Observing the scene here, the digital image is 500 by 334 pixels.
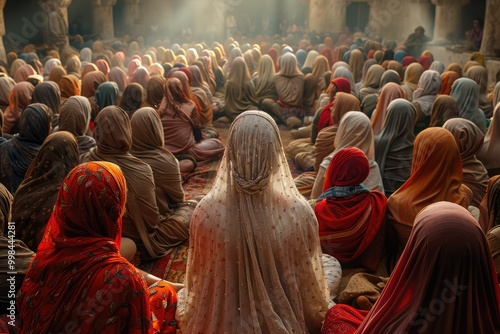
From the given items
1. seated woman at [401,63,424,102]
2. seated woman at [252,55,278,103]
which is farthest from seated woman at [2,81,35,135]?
seated woman at [401,63,424,102]

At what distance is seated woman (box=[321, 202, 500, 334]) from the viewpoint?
1863mm

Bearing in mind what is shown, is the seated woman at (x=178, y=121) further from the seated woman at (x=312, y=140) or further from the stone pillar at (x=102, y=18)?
the stone pillar at (x=102, y=18)

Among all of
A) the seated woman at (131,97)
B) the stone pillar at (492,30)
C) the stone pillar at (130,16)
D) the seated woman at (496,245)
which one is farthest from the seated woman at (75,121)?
the stone pillar at (130,16)

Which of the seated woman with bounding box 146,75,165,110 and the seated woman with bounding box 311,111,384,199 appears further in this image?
the seated woman with bounding box 146,75,165,110

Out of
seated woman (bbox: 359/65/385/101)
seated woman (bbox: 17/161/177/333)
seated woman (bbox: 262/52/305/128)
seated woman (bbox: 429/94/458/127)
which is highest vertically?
seated woman (bbox: 17/161/177/333)

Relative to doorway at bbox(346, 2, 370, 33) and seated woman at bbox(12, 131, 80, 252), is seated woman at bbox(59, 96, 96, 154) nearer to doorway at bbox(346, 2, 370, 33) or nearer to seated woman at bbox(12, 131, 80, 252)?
seated woman at bbox(12, 131, 80, 252)

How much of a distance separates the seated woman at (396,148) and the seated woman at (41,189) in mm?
2474

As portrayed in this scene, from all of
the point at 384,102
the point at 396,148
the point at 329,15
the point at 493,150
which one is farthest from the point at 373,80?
the point at 329,15

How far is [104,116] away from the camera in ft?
14.5

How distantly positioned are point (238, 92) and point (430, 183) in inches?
254

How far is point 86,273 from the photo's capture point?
87.0 inches

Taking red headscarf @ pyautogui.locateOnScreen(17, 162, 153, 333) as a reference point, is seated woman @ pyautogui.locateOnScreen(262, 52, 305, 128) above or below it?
below

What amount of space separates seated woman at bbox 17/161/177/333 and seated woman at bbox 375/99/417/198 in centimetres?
307

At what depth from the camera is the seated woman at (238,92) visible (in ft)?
32.0
